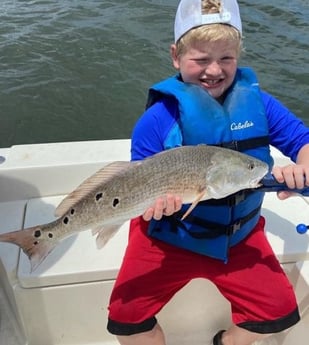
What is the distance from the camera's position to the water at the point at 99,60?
241 inches

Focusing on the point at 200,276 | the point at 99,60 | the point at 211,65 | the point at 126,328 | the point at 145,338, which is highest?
the point at 211,65

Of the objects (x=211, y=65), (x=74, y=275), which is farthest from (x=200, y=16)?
(x=74, y=275)

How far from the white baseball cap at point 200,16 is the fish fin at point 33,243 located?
1.21 meters

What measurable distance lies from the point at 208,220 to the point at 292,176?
1.64ft

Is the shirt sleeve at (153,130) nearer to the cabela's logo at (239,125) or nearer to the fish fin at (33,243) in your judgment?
the cabela's logo at (239,125)

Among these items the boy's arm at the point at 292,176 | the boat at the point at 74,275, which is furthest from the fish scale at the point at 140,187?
the boat at the point at 74,275

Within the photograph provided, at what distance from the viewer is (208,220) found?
235 centimetres

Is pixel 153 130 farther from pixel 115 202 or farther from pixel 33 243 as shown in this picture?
pixel 33 243

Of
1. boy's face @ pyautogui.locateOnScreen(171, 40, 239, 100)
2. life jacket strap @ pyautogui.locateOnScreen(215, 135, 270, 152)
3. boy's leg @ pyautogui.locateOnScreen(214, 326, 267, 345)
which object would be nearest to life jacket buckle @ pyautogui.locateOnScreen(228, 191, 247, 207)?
life jacket strap @ pyautogui.locateOnScreen(215, 135, 270, 152)

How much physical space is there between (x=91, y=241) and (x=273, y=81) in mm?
5440

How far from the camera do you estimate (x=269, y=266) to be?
7.71ft

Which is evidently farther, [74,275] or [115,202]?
[74,275]

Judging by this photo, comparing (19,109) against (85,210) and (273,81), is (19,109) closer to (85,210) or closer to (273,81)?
(273,81)

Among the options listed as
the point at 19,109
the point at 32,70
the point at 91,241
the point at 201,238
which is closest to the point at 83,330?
the point at 91,241
